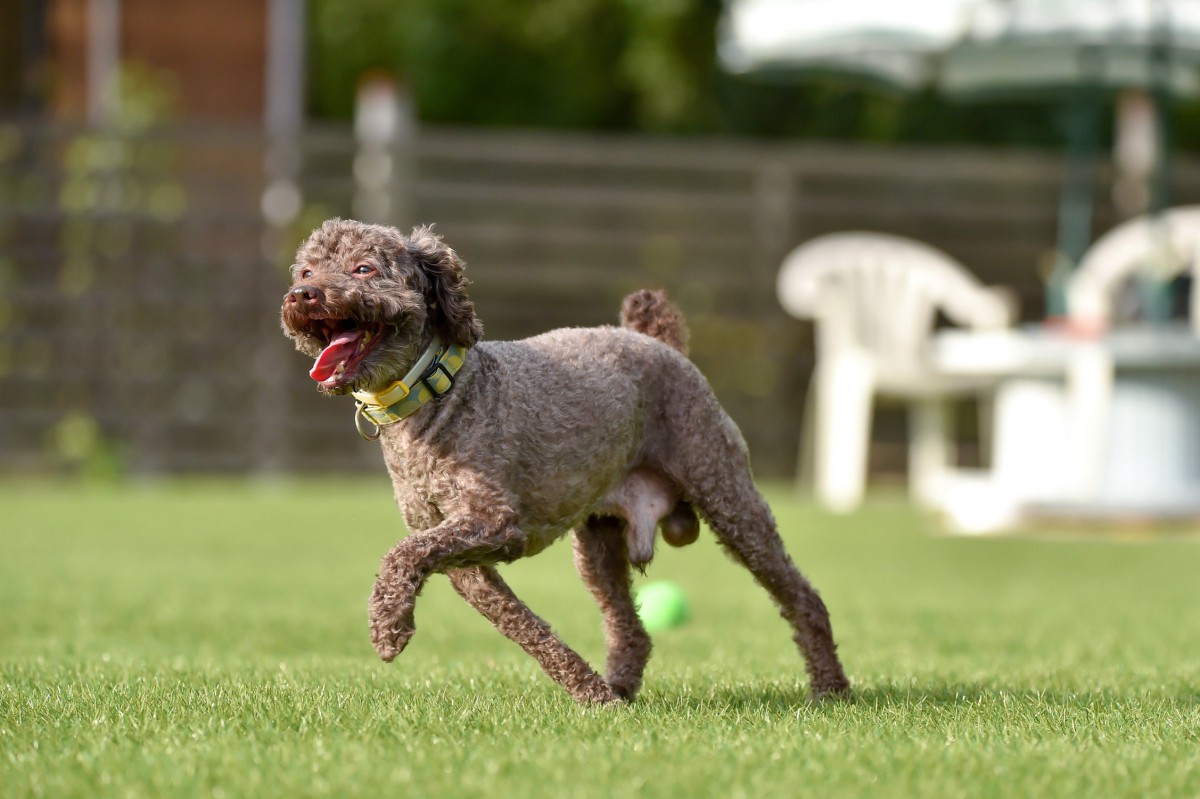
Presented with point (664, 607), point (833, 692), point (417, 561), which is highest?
point (417, 561)

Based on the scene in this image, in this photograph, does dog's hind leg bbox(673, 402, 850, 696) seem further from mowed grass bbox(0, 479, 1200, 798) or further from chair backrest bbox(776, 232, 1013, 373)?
chair backrest bbox(776, 232, 1013, 373)

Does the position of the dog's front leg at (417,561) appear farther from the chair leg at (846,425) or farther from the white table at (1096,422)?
the chair leg at (846,425)

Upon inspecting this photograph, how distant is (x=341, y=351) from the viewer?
3156 mm

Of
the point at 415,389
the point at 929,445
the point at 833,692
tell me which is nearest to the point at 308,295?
the point at 415,389

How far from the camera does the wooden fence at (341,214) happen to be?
38.6 ft

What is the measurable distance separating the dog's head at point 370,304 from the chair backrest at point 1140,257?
636cm

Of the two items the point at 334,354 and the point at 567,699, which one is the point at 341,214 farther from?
the point at 334,354

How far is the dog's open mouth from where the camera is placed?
3.12 m

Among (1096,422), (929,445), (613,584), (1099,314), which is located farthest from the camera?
(929,445)

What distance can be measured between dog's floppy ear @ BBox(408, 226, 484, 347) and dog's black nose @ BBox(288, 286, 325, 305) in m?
0.29

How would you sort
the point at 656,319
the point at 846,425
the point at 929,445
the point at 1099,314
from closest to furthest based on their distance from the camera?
the point at 656,319
the point at 1099,314
the point at 846,425
the point at 929,445

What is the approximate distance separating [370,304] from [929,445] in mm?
8434

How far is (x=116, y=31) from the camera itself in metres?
15.3

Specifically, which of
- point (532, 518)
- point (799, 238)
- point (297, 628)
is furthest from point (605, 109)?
point (532, 518)
